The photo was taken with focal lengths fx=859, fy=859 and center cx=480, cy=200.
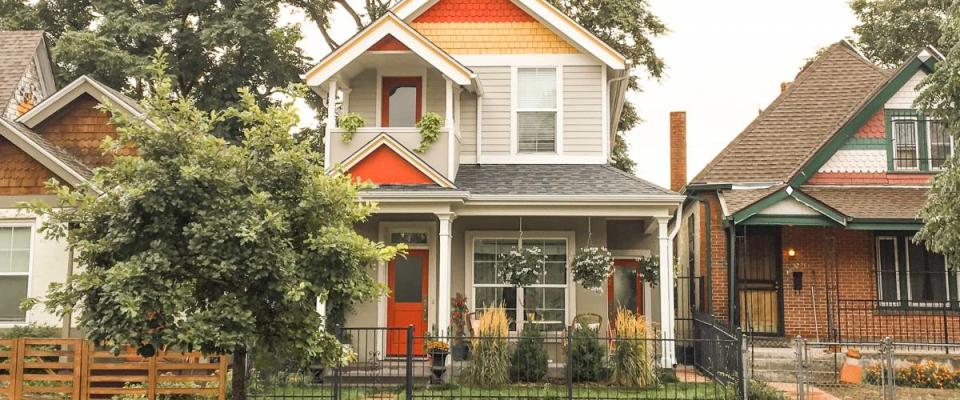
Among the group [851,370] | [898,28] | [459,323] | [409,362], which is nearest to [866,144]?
[851,370]

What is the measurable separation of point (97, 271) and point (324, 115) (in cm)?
2018

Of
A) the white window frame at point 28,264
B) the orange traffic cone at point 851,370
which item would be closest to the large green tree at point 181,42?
the white window frame at point 28,264

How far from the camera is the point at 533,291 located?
16969 mm

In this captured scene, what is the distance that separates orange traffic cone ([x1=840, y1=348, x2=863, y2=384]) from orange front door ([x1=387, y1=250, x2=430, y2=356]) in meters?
7.59

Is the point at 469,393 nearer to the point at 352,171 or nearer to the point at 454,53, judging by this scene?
the point at 352,171

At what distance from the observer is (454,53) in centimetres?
1811

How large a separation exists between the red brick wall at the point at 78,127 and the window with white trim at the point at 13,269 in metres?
2.10

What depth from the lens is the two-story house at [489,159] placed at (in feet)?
50.1

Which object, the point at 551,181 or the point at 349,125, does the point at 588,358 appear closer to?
the point at 551,181

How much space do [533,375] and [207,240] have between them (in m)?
6.65

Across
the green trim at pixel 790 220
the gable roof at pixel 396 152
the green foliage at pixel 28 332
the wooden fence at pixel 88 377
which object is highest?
the gable roof at pixel 396 152

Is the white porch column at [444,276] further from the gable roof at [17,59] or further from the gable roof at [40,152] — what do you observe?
the gable roof at [17,59]

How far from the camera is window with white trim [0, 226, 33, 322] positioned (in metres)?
14.6

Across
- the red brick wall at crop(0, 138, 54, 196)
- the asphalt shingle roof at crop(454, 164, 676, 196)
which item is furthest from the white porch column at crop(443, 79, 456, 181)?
the red brick wall at crop(0, 138, 54, 196)
